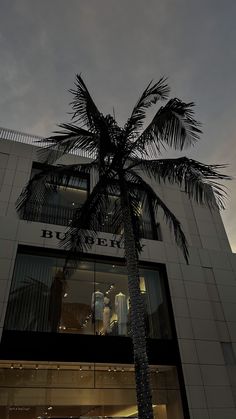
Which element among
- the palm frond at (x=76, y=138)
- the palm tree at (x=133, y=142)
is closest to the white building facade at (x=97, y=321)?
the palm tree at (x=133, y=142)

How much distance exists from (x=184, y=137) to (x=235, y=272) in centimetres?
859

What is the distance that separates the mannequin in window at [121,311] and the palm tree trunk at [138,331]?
4.60 metres

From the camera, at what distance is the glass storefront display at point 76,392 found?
981 cm

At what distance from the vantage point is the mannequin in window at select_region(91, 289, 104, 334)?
38.4 feet

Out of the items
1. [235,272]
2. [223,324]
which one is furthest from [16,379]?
[235,272]

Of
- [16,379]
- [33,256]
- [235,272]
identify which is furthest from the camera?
[235,272]

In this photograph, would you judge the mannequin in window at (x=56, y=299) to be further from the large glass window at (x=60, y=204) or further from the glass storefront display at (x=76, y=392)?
the large glass window at (x=60, y=204)

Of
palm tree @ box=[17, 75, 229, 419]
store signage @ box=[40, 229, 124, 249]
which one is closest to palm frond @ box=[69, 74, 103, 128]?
palm tree @ box=[17, 75, 229, 419]

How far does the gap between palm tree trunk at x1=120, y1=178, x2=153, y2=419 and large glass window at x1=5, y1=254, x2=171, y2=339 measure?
444 cm

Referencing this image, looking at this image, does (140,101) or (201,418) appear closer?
(140,101)

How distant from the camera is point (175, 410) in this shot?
11211 millimetres

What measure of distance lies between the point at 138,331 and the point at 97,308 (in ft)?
16.3

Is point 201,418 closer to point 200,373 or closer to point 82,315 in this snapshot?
point 200,373

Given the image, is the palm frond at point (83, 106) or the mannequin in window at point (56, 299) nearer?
the palm frond at point (83, 106)
